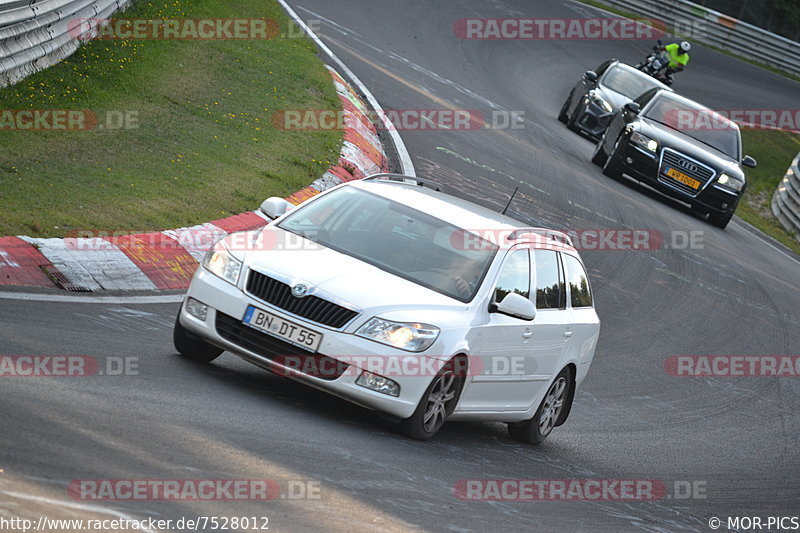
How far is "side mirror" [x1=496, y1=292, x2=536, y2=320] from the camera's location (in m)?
8.16

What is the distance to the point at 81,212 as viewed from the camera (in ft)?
35.9

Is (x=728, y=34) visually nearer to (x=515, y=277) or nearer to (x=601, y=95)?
(x=601, y=95)

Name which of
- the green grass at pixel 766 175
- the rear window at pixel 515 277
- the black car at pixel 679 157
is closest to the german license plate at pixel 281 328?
the rear window at pixel 515 277

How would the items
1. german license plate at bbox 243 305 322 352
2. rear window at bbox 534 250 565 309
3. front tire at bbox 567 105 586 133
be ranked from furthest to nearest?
1. front tire at bbox 567 105 586 133
2. rear window at bbox 534 250 565 309
3. german license plate at bbox 243 305 322 352

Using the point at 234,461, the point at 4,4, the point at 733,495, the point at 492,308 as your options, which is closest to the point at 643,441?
the point at 733,495

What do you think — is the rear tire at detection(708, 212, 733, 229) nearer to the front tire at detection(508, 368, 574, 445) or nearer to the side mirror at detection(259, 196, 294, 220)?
the front tire at detection(508, 368, 574, 445)

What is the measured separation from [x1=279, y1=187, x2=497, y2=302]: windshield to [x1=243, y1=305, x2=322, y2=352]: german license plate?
33.2 inches

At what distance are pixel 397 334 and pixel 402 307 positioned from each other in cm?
21

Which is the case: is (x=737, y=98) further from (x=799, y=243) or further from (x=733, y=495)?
(x=733, y=495)

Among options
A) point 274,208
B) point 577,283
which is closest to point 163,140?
point 274,208

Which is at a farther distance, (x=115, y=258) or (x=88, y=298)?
(x=115, y=258)

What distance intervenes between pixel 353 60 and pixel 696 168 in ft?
22.0

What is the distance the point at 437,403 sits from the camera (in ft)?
26.1

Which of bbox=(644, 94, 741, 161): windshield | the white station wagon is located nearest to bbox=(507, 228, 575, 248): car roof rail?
the white station wagon
